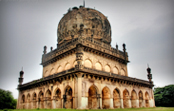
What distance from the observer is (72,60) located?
Result: 2358cm

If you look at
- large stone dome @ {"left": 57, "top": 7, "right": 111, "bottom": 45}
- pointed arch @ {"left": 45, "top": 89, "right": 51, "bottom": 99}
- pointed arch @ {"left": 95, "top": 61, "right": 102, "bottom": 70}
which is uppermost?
large stone dome @ {"left": 57, "top": 7, "right": 111, "bottom": 45}

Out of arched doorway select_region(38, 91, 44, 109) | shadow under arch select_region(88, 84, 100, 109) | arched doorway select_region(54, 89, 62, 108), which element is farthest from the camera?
arched doorway select_region(38, 91, 44, 109)

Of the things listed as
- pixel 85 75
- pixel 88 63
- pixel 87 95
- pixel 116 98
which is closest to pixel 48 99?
pixel 87 95

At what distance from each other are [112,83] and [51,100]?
29.8ft

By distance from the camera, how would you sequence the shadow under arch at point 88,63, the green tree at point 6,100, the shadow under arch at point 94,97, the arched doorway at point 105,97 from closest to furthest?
the shadow under arch at point 94,97 → the arched doorway at point 105,97 → the shadow under arch at point 88,63 → the green tree at point 6,100

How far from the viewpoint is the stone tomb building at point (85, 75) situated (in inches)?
797

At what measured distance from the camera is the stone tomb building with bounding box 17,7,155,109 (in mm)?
20234

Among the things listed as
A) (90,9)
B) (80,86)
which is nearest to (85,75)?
(80,86)

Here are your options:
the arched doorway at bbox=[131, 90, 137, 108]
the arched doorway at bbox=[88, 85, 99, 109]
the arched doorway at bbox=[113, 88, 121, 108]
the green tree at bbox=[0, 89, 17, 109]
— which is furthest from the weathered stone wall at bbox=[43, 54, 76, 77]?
the green tree at bbox=[0, 89, 17, 109]

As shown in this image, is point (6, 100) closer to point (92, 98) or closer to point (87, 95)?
point (92, 98)

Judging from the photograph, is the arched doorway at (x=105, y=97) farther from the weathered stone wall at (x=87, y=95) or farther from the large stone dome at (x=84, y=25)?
the large stone dome at (x=84, y=25)

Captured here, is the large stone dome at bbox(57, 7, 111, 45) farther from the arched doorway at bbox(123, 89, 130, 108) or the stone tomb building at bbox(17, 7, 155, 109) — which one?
the arched doorway at bbox(123, 89, 130, 108)

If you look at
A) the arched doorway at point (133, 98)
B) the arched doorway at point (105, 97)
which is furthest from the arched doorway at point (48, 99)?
the arched doorway at point (133, 98)

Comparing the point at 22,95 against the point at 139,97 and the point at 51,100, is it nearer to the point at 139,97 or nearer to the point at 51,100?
the point at 51,100
